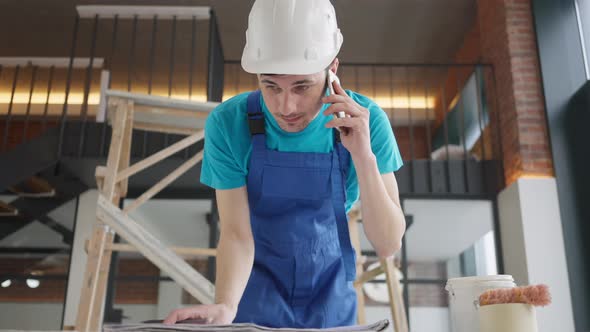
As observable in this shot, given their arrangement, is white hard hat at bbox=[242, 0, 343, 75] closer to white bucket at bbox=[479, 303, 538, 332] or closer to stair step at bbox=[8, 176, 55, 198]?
white bucket at bbox=[479, 303, 538, 332]

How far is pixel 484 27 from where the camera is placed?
664 centimetres

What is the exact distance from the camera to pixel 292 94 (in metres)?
1.23

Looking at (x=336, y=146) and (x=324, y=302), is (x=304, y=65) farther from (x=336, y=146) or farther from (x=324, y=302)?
(x=324, y=302)

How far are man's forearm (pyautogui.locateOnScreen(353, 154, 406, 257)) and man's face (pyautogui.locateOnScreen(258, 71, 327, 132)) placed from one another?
175mm

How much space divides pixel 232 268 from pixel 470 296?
0.65 meters

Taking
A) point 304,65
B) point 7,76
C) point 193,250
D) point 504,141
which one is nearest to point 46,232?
point 7,76

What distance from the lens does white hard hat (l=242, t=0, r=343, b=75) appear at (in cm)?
119

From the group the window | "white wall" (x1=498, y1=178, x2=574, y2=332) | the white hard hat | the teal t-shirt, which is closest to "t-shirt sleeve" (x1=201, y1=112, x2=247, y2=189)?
the teal t-shirt

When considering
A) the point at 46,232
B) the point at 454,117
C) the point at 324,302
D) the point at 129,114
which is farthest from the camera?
the point at 454,117

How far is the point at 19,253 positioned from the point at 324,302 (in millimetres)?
6270

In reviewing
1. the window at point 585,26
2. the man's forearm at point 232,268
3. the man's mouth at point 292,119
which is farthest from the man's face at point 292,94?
the window at point 585,26

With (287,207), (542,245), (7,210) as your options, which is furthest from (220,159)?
(7,210)

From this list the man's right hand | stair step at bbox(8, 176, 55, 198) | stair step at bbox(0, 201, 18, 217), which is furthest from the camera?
stair step at bbox(8, 176, 55, 198)

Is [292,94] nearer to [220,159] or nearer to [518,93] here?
[220,159]
